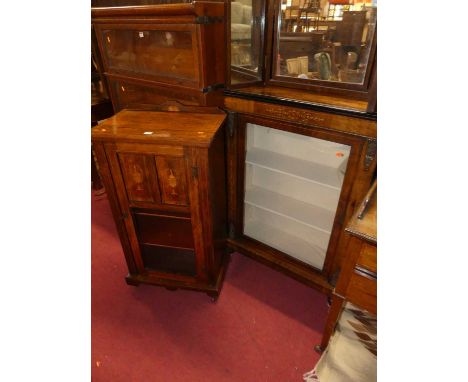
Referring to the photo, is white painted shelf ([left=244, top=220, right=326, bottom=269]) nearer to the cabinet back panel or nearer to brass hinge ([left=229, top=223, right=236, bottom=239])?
brass hinge ([left=229, top=223, right=236, bottom=239])

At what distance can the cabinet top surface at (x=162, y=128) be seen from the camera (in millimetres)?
1337

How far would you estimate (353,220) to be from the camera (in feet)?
3.58

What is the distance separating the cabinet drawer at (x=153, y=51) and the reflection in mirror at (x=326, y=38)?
50cm

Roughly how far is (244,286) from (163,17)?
1758 mm

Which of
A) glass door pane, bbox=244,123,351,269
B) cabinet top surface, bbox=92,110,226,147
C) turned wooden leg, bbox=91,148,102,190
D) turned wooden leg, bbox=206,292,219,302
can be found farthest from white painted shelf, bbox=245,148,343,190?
turned wooden leg, bbox=91,148,102,190

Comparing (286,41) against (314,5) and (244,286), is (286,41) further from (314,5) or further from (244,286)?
(244,286)

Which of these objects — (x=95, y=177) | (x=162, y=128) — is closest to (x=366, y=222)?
(x=162, y=128)

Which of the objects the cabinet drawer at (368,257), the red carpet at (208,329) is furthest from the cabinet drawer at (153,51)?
the red carpet at (208,329)

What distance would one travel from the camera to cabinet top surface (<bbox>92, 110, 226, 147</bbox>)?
134 centimetres

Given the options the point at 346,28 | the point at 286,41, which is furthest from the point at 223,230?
the point at 346,28

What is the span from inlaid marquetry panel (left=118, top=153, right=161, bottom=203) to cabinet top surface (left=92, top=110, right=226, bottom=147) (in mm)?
114

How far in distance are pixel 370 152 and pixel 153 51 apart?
137cm

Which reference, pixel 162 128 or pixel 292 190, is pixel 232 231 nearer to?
pixel 292 190

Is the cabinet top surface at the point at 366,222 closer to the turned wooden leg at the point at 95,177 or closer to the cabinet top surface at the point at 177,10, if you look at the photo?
the cabinet top surface at the point at 177,10
